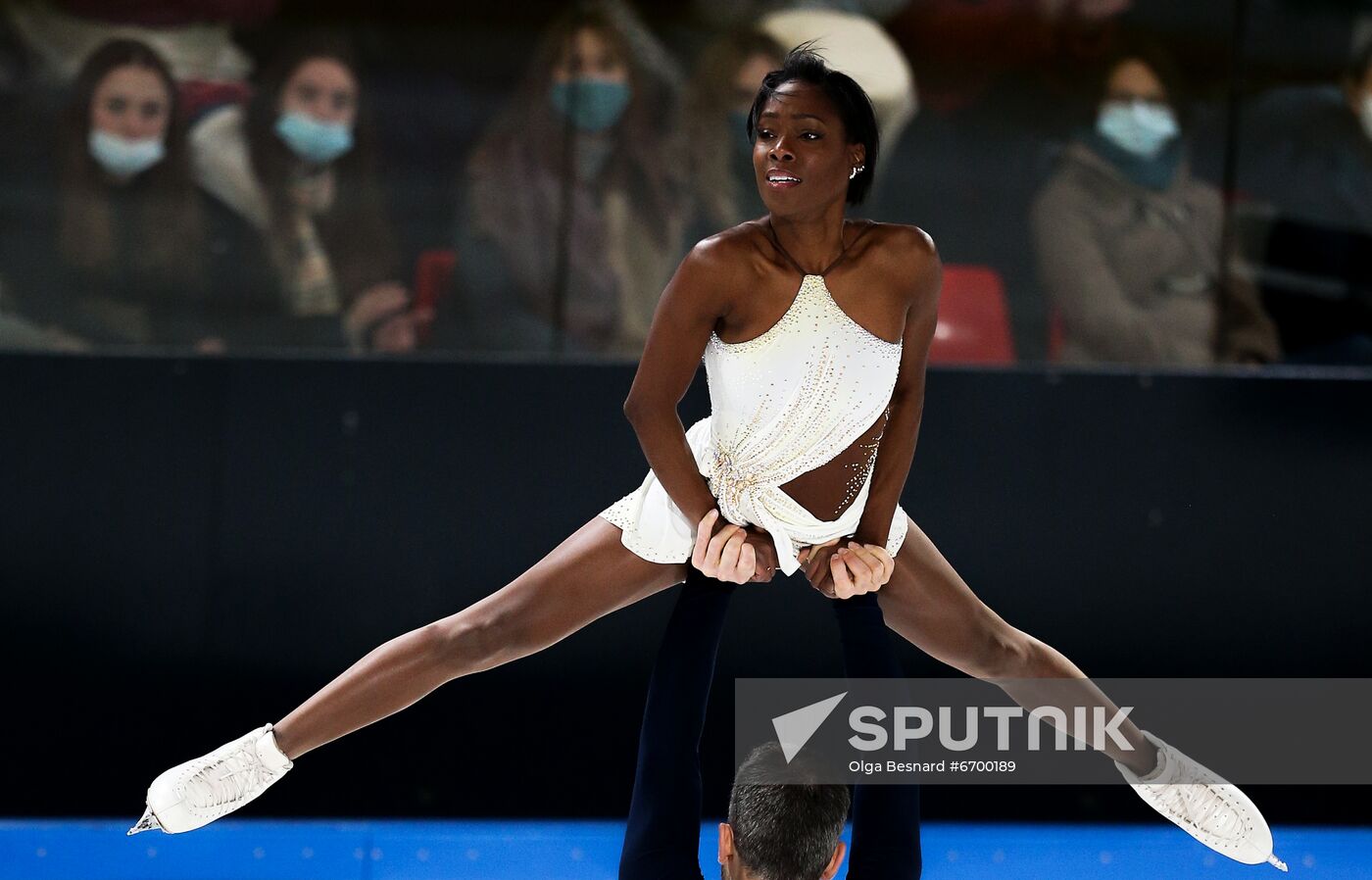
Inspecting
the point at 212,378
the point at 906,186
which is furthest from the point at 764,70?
the point at 212,378

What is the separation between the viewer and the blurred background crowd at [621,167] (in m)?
3.93

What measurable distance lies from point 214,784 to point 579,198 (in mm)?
1846

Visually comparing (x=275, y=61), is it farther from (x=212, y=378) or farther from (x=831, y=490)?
(x=831, y=490)

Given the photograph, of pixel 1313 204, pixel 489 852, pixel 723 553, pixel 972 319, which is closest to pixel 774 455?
pixel 723 553

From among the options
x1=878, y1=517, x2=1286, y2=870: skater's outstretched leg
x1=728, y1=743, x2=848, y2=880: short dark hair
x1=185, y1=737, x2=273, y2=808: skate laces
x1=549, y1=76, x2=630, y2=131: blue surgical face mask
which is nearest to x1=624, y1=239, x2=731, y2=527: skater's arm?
x1=878, y1=517, x2=1286, y2=870: skater's outstretched leg

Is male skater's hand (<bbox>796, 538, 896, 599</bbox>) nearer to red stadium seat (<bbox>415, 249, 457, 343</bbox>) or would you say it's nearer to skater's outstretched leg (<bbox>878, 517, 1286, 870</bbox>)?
skater's outstretched leg (<bbox>878, 517, 1286, 870</bbox>)

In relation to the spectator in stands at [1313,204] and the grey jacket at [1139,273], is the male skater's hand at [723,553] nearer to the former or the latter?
the grey jacket at [1139,273]

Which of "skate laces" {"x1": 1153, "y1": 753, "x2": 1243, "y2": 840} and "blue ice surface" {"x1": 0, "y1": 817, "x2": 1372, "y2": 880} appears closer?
"skate laces" {"x1": 1153, "y1": 753, "x2": 1243, "y2": 840}

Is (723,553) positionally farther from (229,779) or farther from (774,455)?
(229,779)

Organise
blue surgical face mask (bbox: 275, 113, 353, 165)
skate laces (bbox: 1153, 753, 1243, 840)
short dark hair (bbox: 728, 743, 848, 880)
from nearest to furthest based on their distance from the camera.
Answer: short dark hair (bbox: 728, 743, 848, 880) < skate laces (bbox: 1153, 753, 1243, 840) < blue surgical face mask (bbox: 275, 113, 353, 165)

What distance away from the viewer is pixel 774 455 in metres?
2.60

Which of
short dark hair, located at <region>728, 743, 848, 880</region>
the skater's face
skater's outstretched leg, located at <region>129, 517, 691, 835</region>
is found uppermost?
the skater's face

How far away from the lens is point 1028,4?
4195 millimetres

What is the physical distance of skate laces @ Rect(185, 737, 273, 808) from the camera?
270 cm
